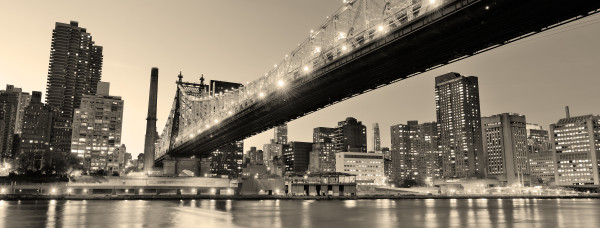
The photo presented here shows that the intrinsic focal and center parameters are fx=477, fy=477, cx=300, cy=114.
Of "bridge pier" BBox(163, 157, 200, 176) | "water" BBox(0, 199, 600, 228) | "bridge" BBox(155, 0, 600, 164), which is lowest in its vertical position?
"water" BBox(0, 199, 600, 228)

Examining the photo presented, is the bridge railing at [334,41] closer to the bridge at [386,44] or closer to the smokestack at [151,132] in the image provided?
the bridge at [386,44]

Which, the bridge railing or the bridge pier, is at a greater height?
the bridge railing

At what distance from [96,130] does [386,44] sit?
172m

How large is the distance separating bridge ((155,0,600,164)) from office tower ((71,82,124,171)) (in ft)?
424

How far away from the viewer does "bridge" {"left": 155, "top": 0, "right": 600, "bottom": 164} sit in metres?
28.1

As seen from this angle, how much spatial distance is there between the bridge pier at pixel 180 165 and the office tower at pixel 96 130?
81907 millimetres

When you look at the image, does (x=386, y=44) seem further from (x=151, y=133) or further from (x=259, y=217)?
(x=151, y=133)

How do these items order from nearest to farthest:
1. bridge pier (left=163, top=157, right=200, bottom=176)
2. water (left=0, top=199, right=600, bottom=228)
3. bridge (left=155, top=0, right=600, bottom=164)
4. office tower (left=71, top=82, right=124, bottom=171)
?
bridge (left=155, top=0, right=600, bottom=164) < water (left=0, top=199, right=600, bottom=228) < bridge pier (left=163, top=157, right=200, bottom=176) < office tower (left=71, top=82, right=124, bottom=171)

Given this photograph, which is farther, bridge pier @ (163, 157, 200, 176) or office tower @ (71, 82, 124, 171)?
office tower @ (71, 82, 124, 171)

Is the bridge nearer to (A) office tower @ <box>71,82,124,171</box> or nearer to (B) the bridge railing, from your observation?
(B) the bridge railing

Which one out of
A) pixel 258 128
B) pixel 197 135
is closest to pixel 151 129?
pixel 197 135

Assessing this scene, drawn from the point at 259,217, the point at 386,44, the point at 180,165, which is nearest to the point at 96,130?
the point at 180,165

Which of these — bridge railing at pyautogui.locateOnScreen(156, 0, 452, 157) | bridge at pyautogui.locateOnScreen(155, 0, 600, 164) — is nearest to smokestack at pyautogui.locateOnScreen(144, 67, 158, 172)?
bridge railing at pyautogui.locateOnScreen(156, 0, 452, 157)

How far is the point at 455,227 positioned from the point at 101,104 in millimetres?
179264
